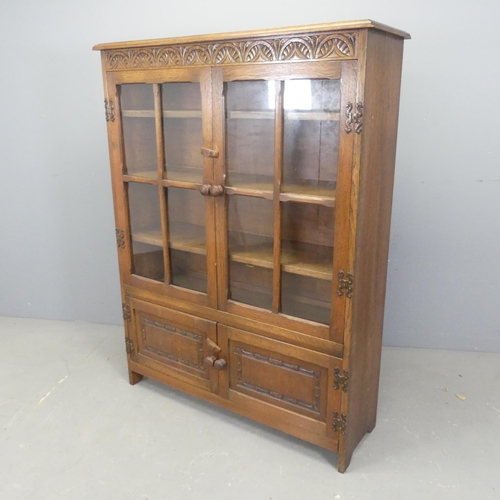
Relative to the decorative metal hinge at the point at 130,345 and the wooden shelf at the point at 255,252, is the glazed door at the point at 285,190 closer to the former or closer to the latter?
the wooden shelf at the point at 255,252

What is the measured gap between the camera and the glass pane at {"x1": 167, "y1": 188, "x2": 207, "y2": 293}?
1.96m

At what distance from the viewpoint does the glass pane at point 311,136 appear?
62.1 inches

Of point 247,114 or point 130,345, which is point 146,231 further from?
point 247,114

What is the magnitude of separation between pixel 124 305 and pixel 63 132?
1.06 m

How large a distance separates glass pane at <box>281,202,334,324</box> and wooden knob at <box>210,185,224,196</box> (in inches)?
9.5

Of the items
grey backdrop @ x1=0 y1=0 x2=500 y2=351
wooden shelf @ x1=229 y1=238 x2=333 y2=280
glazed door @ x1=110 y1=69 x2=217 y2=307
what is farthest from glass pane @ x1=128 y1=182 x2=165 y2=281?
grey backdrop @ x1=0 y1=0 x2=500 y2=351

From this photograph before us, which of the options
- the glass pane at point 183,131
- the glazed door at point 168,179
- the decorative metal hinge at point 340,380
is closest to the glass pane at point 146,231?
the glazed door at point 168,179

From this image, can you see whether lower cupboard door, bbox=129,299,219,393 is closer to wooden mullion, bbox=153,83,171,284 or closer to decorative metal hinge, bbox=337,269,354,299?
wooden mullion, bbox=153,83,171,284

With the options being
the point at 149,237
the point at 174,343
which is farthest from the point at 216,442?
the point at 149,237

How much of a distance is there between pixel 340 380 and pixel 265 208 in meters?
0.64

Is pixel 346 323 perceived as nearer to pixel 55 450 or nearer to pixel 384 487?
pixel 384 487

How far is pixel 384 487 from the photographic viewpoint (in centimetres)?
173

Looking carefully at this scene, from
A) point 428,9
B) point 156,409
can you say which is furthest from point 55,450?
point 428,9

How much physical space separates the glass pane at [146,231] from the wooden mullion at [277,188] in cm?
54
